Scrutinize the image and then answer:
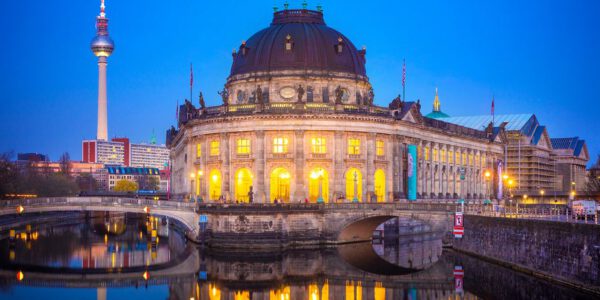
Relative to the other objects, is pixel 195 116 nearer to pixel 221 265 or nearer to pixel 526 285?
pixel 221 265

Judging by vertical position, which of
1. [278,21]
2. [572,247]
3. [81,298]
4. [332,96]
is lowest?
[81,298]

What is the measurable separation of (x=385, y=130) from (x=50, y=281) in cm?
4936

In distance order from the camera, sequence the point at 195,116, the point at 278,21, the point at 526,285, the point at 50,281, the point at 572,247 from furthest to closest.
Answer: the point at 278,21
the point at 195,116
the point at 50,281
the point at 526,285
the point at 572,247

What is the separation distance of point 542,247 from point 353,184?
4294 centimetres

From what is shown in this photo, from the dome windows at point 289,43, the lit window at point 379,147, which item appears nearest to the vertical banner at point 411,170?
the lit window at point 379,147

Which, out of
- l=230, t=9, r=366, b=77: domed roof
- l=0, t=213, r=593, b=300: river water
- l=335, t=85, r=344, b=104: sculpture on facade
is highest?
l=230, t=9, r=366, b=77: domed roof

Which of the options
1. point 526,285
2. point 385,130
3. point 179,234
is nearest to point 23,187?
point 179,234

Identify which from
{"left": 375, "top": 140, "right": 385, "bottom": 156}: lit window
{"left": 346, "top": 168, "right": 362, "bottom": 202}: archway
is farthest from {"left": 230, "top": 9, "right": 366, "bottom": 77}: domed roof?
{"left": 346, "top": 168, "right": 362, "bottom": 202}: archway

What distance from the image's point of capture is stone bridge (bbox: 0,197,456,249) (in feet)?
250

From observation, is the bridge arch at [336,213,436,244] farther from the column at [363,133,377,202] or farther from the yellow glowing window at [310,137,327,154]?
the yellow glowing window at [310,137,327,154]

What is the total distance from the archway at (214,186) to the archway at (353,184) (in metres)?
16.3

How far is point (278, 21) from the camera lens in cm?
11131

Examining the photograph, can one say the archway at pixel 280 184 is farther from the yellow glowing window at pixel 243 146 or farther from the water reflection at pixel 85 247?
the water reflection at pixel 85 247

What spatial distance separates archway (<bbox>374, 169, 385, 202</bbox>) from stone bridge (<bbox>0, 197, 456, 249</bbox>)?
1298 cm
